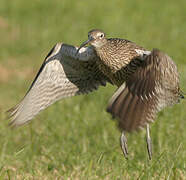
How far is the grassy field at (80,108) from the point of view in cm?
499

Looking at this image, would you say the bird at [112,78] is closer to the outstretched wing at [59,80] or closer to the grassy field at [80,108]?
the outstretched wing at [59,80]

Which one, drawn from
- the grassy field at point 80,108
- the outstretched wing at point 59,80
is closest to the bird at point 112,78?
the outstretched wing at point 59,80

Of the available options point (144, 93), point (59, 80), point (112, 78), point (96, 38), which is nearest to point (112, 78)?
point (112, 78)

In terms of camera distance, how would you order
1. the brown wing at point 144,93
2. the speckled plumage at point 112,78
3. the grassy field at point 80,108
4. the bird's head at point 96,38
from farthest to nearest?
the bird's head at point 96,38 → the grassy field at point 80,108 → the speckled plumage at point 112,78 → the brown wing at point 144,93

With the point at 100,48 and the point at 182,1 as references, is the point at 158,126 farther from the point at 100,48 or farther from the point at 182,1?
the point at 182,1

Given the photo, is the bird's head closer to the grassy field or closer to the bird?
the bird

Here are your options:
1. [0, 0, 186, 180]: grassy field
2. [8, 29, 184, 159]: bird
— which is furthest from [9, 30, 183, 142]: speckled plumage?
[0, 0, 186, 180]: grassy field

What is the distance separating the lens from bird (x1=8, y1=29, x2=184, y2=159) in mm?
4453

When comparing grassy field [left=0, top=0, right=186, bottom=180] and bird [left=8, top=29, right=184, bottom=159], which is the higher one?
bird [left=8, top=29, right=184, bottom=159]

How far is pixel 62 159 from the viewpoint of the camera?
18.6 feet

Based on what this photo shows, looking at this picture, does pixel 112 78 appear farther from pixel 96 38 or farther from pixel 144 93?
pixel 144 93

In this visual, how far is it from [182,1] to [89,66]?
374 inches

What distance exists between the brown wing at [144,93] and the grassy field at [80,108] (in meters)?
0.39

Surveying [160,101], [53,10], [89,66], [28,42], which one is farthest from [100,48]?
[53,10]
